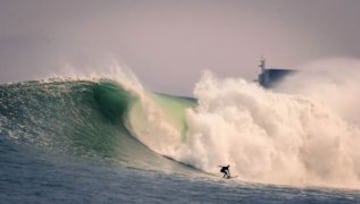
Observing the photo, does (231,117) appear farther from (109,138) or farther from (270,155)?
(109,138)

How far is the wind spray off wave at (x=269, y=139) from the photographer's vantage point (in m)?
26.1

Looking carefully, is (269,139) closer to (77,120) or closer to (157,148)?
(157,148)

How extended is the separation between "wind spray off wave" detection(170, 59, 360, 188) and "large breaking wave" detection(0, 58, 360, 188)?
0.05 metres

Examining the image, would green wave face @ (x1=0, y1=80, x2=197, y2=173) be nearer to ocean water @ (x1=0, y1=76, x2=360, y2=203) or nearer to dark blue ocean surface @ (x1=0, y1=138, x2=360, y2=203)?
ocean water @ (x1=0, y1=76, x2=360, y2=203)

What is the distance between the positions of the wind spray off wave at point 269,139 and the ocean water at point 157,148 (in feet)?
0.19

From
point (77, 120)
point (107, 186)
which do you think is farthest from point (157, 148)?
point (107, 186)

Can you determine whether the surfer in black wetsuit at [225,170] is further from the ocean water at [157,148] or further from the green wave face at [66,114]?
the green wave face at [66,114]

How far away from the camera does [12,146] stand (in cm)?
2041

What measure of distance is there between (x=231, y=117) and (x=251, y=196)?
10.9m

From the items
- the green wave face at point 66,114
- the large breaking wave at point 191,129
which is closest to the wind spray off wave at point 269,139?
the large breaking wave at point 191,129

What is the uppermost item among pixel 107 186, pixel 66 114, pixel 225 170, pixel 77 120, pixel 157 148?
pixel 66 114

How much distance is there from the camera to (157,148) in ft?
87.1

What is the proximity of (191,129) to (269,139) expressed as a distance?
3.88 metres

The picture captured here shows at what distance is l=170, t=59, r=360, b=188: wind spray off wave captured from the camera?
Answer: 2611 centimetres
